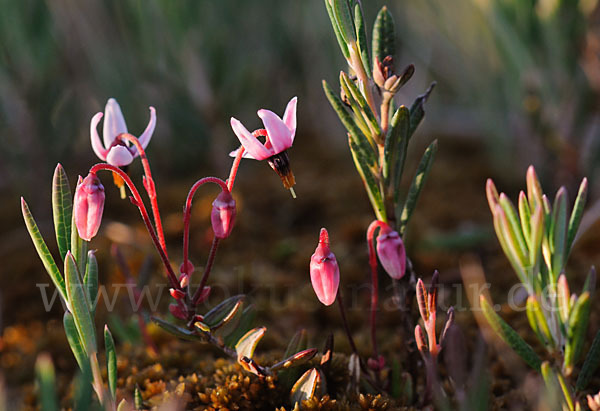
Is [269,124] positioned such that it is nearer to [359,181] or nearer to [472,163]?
[359,181]

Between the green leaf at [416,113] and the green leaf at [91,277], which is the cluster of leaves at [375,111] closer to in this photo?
the green leaf at [416,113]

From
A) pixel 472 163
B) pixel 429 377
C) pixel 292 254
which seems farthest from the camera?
pixel 472 163

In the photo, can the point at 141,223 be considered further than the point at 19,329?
Yes

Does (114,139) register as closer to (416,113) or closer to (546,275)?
(416,113)

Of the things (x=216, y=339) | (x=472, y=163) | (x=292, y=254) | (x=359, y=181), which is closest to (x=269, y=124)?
(x=216, y=339)

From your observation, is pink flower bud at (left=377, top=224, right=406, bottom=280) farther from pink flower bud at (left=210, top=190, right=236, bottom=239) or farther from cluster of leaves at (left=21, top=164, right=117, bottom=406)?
cluster of leaves at (left=21, top=164, right=117, bottom=406)

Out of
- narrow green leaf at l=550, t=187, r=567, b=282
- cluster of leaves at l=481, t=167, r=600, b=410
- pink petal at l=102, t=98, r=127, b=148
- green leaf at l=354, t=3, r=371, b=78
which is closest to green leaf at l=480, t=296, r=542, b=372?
cluster of leaves at l=481, t=167, r=600, b=410

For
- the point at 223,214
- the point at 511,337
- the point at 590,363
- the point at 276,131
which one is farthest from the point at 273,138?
the point at 590,363
